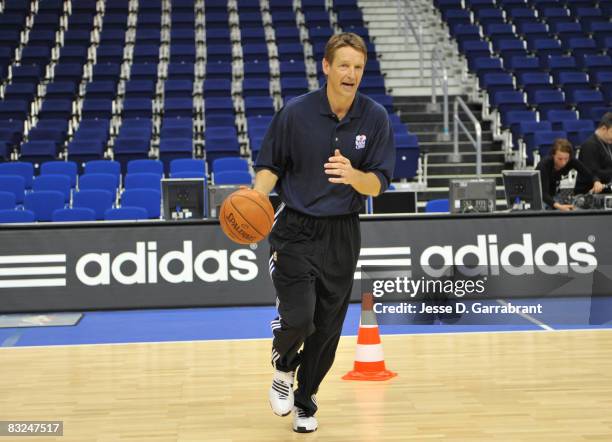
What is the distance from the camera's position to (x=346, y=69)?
3846 mm

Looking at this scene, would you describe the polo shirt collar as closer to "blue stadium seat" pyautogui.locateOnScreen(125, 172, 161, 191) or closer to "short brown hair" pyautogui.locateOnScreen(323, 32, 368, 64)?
"short brown hair" pyautogui.locateOnScreen(323, 32, 368, 64)

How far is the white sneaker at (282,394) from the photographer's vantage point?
4.18 meters

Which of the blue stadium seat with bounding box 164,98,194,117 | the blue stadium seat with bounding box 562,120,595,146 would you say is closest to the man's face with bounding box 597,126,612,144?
the blue stadium seat with bounding box 562,120,595,146

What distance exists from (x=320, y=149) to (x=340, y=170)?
1.02ft

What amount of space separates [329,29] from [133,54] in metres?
4.20

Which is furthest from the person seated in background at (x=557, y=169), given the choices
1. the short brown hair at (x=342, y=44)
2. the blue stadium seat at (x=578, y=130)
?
the short brown hair at (x=342, y=44)

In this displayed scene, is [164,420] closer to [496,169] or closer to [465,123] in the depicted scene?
[496,169]

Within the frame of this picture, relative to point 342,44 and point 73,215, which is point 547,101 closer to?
point 73,215

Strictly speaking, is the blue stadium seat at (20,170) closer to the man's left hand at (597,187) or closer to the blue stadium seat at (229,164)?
the blue stadium seat at (229,164)

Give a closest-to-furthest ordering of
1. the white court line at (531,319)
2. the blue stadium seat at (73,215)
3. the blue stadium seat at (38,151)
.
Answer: the white court line at (531,319) → the blue stadium seat at (73,215) → the blue stadium seat at (38,151)

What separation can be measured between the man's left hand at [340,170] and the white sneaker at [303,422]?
128 centimetres

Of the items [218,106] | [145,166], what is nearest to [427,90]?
[218,106]

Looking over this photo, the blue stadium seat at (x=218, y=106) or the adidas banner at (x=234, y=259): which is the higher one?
the blue stadium seat at (x=218, y=106)

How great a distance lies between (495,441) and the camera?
13.0ft
